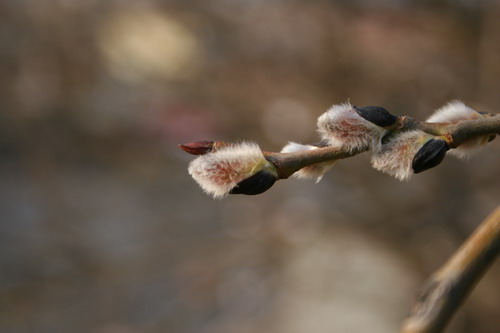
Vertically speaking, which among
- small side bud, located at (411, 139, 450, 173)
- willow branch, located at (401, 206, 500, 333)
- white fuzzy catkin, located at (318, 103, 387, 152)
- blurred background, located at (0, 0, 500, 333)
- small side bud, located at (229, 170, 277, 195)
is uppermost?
blurred background, located at (0, 0, 500, 333)

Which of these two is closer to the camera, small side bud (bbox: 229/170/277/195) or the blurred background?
small side bud (bbox: 229/170/277/195)

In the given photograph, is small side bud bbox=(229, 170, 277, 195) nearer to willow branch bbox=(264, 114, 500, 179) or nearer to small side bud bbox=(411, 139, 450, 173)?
willow branch bbox=(264, 114, 500, 179)

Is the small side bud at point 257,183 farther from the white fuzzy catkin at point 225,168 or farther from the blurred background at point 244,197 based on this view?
the blurred background at point 244,197

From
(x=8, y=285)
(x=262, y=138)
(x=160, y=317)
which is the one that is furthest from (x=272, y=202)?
(x=8, y=285)

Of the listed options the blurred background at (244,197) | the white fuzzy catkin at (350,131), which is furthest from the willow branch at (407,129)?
the blurred background at (244,197)

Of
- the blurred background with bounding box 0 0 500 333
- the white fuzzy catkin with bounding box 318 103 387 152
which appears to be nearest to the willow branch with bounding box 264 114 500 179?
the white fuzzy catkin with bounding box 318 103 387 152

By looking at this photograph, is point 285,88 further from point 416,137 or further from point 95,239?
point 416,137

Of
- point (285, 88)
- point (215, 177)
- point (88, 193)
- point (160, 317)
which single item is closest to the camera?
point (215, 177)

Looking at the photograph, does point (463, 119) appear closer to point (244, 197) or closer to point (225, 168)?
point (225, 168)
